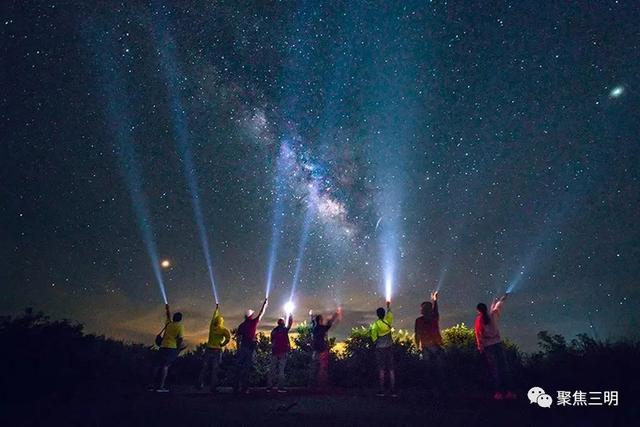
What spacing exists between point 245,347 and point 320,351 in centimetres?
231

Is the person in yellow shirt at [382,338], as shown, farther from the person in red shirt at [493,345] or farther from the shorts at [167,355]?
the shorts at [167,355]

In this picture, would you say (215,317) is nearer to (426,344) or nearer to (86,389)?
(86,389)

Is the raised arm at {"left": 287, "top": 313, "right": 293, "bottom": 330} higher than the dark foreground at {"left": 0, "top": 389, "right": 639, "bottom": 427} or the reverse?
higher

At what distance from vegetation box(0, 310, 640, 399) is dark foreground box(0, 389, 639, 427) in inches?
47.0

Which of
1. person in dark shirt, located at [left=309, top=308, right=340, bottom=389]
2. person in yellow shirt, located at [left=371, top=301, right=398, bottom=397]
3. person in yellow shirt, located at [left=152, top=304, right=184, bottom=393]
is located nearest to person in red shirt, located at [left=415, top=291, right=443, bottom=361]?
person in yellow shirt, located at [left=371, top=301, right=398, bottom=397]

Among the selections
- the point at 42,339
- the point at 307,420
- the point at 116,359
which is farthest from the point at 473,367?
the point at 42,339

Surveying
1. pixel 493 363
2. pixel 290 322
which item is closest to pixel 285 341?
pixel 290 322

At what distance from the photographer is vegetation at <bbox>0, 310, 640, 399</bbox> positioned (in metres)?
8.23

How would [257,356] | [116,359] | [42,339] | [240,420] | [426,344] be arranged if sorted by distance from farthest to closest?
[257,356], [116,359], [426,344], [42,339], [240,420]

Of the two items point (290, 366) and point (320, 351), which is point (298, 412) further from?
point (290, 366)

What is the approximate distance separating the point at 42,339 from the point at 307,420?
26.2 ft

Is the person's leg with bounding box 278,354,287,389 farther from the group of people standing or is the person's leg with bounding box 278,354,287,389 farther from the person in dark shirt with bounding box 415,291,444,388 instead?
the person in dark shirt with bounding box 415,291,444,388

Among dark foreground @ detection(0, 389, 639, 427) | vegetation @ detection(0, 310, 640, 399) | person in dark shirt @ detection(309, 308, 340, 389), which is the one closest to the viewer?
dark foreground @ detection(0, 389, 639, 427)

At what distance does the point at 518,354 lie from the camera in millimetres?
12125
